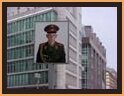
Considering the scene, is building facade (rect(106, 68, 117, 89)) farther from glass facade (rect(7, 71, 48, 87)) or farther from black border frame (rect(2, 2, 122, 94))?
glass facade (rect(7, 71, 48, 87))

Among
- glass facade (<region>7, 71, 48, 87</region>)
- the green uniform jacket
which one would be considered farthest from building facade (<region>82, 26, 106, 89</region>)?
glass facade (<region>7, 71, 48, 87</region>)

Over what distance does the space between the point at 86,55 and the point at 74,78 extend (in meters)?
0.33

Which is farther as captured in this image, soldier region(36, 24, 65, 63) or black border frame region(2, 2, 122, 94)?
soldier region(36, 24, 65, 63)

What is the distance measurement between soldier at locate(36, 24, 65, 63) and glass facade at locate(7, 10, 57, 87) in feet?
0.28

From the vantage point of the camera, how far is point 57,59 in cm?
1977

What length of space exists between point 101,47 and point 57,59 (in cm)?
53

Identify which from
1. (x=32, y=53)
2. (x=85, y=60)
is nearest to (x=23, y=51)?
(x=32, y=53)

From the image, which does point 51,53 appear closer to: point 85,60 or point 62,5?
point 85,60

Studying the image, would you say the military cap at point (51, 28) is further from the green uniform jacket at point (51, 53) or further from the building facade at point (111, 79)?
the building facade at point (111, 79)

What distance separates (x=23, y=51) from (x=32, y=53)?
0.11m

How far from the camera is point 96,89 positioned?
19609mm

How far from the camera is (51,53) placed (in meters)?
19.8

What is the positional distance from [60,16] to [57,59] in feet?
1.56

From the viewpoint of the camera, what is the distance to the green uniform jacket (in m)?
19.8
